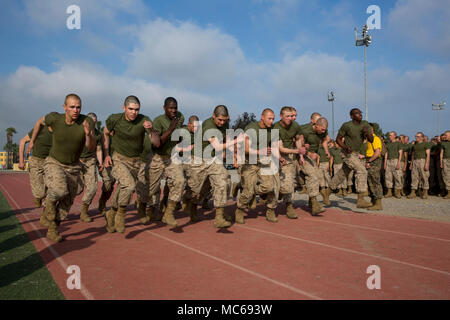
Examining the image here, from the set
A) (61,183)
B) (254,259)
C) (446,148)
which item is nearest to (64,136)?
(61,183)

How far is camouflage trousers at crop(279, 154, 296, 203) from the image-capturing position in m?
7.42

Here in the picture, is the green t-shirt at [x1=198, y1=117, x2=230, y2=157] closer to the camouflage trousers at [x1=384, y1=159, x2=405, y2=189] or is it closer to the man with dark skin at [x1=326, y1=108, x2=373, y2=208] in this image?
the man with dark skin at [x1=326, y1=108, x2=373, y2=208]

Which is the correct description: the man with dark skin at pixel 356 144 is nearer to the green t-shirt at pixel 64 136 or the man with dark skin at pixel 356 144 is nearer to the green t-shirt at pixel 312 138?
the green t-shirt at pixel 312 138

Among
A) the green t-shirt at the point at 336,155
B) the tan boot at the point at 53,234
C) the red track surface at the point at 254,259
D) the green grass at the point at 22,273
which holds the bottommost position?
the red track surface at the point at 254,259

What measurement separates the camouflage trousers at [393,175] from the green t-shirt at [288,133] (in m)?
6.19

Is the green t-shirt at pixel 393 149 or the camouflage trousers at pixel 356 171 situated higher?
the green t-shirt at pixel 393 149

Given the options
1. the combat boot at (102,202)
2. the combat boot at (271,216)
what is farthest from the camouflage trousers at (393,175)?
the combat boot at (102,202)

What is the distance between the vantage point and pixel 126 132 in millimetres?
6027

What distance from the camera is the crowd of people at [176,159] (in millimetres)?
5590

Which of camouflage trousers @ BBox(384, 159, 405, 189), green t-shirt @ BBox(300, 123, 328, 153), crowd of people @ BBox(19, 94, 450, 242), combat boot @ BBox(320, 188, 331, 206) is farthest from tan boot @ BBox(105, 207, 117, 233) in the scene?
camouflage trousers @ BBox(384, 159, 405, 189)

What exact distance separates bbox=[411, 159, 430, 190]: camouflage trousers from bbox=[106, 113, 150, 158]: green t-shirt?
10.2 m
